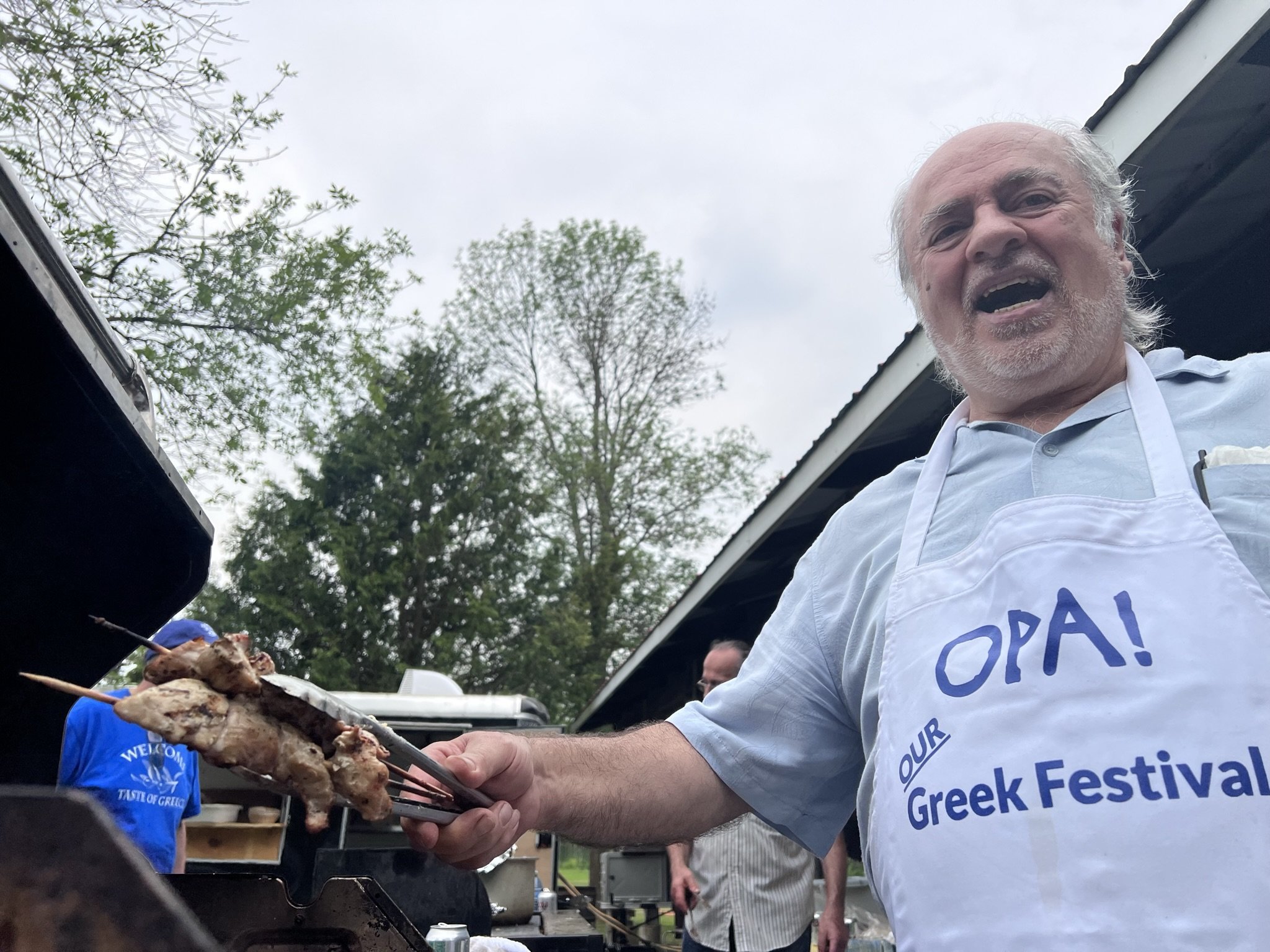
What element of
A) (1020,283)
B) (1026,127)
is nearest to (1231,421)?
(1020,283)

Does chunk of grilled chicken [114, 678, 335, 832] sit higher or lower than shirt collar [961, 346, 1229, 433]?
lower

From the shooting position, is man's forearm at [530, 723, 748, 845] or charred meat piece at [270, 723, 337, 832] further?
man's forearm at [530, 723, 748, 845]

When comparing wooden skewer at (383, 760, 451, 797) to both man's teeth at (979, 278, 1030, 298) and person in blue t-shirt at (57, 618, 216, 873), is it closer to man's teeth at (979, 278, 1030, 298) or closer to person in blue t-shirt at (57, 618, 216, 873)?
man's teeth at (979, 278, 1030, 298)

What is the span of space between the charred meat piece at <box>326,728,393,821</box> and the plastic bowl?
6.99 meters

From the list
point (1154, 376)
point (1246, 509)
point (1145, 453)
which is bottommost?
point (1246, 509)

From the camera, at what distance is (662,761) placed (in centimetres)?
179

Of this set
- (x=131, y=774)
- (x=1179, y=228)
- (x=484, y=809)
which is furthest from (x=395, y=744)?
(x=1179, y=228)

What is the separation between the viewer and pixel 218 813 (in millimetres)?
7418


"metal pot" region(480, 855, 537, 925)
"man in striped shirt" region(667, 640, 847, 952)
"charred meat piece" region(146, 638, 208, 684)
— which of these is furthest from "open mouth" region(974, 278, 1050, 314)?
"metal pot" region(480, 855, 537, 925)

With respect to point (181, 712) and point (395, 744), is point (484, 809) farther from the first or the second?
point (181, 712)

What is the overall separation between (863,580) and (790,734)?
33 cm

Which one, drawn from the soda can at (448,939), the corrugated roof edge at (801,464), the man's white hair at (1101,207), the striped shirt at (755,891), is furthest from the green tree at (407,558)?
the man's white hair at (1101,207)

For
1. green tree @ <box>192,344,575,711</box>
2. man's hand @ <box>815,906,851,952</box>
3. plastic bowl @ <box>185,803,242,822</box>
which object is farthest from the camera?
green tree @ <box>192,344,575,711</box>

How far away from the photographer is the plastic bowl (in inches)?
288
